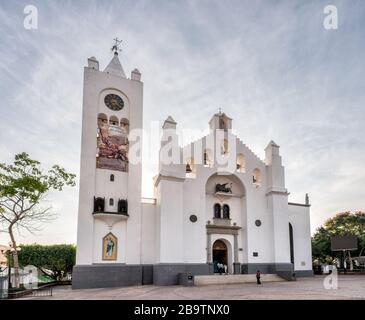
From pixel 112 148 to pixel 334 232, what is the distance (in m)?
29.8

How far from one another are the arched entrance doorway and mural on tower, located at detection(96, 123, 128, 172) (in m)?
9.69

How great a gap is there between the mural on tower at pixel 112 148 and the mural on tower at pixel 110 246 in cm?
492

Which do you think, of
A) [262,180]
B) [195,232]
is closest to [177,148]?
[195,232]

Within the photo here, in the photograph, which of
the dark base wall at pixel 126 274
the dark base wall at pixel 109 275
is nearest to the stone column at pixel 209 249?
the dark base wall at pixel 126 274

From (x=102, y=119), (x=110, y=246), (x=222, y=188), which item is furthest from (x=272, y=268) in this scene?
(x=102, y=119)

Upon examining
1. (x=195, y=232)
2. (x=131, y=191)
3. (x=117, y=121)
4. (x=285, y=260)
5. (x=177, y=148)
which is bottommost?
(x=285, y=260)

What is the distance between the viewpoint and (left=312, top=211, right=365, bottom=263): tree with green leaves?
39625 millimetres

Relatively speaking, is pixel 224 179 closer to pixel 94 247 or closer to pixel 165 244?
pixel 165 244

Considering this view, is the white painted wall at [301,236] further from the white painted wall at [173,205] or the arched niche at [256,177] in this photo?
the arched niche at [256,177]

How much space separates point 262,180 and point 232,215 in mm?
4136

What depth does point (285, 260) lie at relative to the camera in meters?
28.3

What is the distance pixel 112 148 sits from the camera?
25.6 metres

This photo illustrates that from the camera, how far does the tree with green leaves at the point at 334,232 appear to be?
3962 cm
